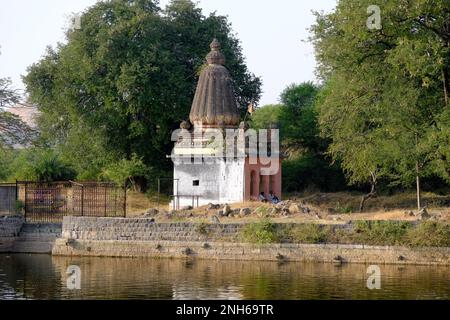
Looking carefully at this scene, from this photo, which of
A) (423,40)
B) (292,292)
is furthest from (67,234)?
(423,40)

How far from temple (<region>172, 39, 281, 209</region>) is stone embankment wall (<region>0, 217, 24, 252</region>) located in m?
6.75

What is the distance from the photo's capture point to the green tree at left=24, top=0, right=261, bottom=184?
43719mm

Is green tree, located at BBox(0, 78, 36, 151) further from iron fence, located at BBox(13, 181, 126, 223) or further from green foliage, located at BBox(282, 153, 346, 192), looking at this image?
green foliage, located at BBox(282, 153, 346, 192)

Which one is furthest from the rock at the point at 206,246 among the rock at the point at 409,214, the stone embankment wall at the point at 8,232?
the stone embankment wall at the point at 8,232

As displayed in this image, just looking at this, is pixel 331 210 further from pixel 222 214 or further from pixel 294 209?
pixel 222 214

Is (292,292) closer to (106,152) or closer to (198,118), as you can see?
(198,118)

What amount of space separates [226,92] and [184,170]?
4.33m

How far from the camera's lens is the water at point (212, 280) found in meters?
22.4

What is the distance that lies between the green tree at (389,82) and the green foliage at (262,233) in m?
6.13

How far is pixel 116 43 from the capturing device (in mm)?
43844

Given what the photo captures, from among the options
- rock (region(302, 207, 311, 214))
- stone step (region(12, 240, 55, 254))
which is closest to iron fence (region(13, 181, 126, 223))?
stone step (region(12, 240, 55, 254))

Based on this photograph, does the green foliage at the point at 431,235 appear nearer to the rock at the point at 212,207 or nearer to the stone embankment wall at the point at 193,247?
the stone embankment wall at the point at 193,247

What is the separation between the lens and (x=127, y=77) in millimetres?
42594

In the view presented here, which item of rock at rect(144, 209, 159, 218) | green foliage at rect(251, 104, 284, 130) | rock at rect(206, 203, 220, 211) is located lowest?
rock at rect(144, 209, 159, 218)
